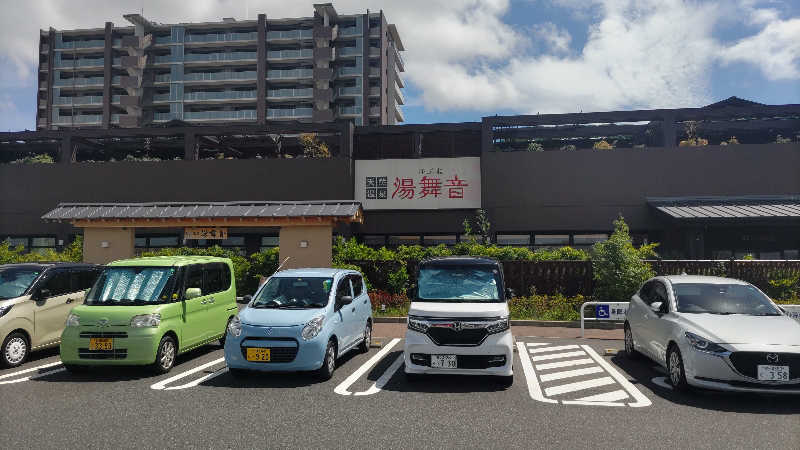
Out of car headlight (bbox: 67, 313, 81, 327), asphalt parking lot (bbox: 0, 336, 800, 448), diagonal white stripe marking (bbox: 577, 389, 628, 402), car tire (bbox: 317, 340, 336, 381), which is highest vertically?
car headlight (bbox: 67, 313, 81, 327)

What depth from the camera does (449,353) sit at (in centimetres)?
761

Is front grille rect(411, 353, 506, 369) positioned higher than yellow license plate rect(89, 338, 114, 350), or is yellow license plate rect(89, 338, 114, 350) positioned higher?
yellow license plate rect(89, 338, 114, 350)

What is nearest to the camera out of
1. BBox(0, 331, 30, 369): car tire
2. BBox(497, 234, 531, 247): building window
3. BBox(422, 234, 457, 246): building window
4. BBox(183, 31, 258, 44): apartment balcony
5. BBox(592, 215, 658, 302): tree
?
BBox(0, 331, 30, 369): car tire

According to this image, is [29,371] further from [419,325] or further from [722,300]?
[722,300]

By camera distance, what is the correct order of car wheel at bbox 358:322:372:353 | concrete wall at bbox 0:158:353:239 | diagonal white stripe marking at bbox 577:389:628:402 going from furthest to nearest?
concrete wall at bbox 0:158:353:239 → car wheel at bbox 358:322:372:353 → diagonal white stripe marking at bbox 577:389:628:402

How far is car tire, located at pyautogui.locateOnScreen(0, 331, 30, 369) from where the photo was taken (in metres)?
8.91

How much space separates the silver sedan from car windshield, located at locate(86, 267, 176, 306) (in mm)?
8304

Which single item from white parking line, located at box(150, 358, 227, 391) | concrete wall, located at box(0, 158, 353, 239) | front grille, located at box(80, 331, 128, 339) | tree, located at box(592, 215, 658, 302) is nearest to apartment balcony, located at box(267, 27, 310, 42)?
concrete wall, located at box(0, 158, 353, 239)

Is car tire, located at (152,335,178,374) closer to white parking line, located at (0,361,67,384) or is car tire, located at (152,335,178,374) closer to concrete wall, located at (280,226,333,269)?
white parking line, located at (0,361,67,384)

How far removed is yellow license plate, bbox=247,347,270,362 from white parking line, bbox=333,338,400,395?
1.19 m

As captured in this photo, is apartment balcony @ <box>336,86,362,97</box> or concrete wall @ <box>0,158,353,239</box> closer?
concrete wall @ <box>0,158,353,239</box>

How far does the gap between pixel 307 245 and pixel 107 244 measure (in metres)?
8.53

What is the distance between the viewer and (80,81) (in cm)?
7206

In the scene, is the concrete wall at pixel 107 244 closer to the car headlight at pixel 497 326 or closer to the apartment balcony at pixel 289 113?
the car headlight at pixel 497 326
